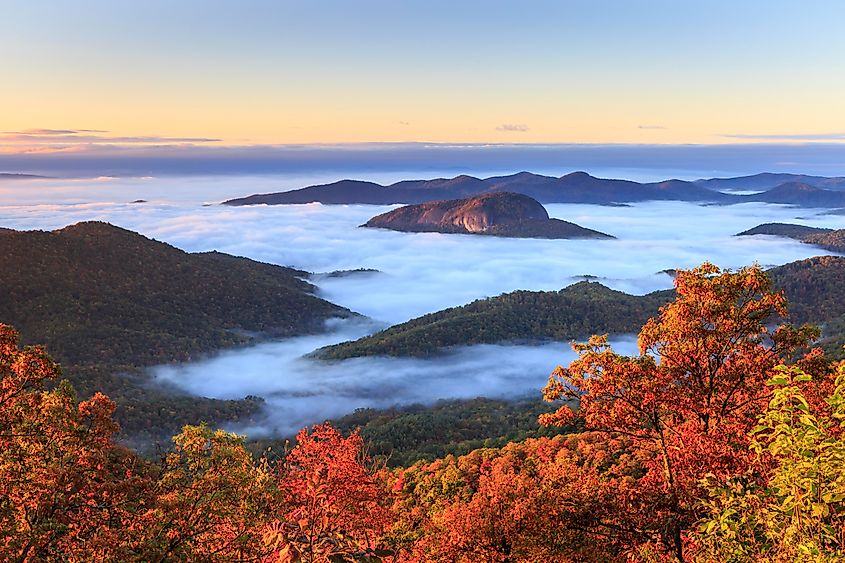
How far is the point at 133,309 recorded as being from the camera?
5349 inches

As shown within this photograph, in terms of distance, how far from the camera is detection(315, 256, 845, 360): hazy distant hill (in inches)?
5527

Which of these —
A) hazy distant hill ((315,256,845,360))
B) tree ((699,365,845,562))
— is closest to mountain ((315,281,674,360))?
hazy distant hill ((315,256,845,360))

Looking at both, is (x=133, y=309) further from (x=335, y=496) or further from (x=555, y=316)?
(x=335, y=496)

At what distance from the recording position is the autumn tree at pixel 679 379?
48.9ft

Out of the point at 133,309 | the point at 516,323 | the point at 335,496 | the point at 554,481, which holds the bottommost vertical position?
the point at 516,323

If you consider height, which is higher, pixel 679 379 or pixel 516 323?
pixel 679 379

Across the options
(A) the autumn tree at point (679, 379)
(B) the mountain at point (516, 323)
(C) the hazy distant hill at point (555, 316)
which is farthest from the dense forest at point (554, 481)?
(B) the mountain at point (516, 323)

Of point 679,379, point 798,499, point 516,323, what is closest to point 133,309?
point 516,323

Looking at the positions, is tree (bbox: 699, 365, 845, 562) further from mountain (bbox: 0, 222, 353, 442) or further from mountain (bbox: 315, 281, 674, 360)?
mountain (bbox: 315, 281, 674, 360)

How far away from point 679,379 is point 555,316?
143780 mm

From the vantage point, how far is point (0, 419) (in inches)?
558

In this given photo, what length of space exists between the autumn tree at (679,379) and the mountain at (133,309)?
85949 millimetres

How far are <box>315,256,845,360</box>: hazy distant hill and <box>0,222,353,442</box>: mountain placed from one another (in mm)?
31860

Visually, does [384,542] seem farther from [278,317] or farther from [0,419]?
[278,317]
